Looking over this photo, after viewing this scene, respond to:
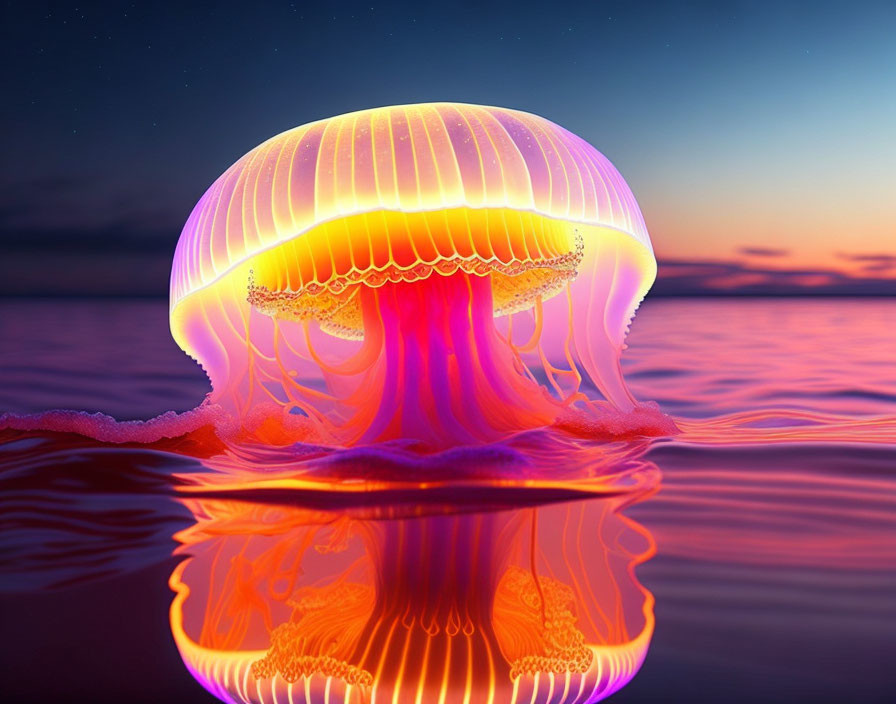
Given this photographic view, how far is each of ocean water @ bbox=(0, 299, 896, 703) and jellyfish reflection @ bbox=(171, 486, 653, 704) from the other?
0.04 m

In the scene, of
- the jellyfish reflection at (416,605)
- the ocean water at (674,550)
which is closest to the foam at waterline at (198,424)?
the ocean water at (674,550)

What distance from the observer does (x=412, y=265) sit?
3285 mm

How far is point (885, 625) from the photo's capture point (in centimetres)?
152

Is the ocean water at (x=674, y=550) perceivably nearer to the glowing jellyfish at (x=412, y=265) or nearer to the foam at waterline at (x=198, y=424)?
the foam at waterline at (x=198, y=424)

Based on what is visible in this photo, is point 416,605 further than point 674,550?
No

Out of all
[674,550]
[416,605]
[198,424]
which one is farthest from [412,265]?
[416,605]

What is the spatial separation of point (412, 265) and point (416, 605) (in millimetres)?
1875

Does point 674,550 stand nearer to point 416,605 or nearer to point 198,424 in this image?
point 416,605

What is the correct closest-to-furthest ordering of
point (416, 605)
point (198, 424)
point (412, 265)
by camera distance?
point (416, 605), point (412, 265), point (198, 424)

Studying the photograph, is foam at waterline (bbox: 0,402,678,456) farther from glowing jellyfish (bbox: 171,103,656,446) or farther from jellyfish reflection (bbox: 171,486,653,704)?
jellyfish reflection (bbox: 171,486,653,704)

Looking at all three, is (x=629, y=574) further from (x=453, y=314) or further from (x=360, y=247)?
(x=453, y=314)

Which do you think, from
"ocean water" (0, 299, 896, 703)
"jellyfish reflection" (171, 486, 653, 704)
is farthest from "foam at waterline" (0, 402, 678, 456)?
"jellyfish reflection" (171, 486, 653, 704)

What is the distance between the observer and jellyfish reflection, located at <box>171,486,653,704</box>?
1.36 m

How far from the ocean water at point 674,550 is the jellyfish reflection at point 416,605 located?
4cm
